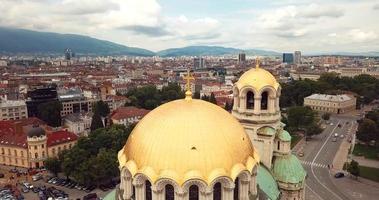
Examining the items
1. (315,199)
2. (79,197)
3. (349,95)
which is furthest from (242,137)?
(349,95)

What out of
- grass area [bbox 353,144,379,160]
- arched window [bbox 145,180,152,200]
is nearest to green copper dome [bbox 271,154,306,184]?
arched window [bbox 145,180,152,200]

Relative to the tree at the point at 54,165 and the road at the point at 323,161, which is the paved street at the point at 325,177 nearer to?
the road at the point at 323,161

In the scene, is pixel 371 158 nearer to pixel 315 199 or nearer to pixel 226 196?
pixel 315 199

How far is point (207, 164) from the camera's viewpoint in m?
20.5

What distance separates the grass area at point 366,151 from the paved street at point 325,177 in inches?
152

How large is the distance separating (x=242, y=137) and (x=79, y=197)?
1470 inches

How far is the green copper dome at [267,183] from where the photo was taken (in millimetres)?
28516

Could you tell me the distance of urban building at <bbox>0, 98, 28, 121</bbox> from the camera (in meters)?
97.1

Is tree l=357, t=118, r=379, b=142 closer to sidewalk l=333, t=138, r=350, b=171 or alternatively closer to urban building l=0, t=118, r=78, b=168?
sidewalk l=333, t=138, r=350, b=171

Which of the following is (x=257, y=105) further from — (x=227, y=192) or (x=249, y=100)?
(x=227, y=192)

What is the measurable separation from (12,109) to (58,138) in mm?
34745

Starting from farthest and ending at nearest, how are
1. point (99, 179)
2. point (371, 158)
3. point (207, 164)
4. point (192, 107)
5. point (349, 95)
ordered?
point (349, 95), point (371, 158), point (99, 179), point (192, 107), point (207, 164)

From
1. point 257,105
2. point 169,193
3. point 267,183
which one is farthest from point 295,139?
point 169,193

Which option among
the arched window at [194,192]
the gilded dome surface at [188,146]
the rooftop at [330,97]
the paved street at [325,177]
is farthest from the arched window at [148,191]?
the rooftop at [330,97]
